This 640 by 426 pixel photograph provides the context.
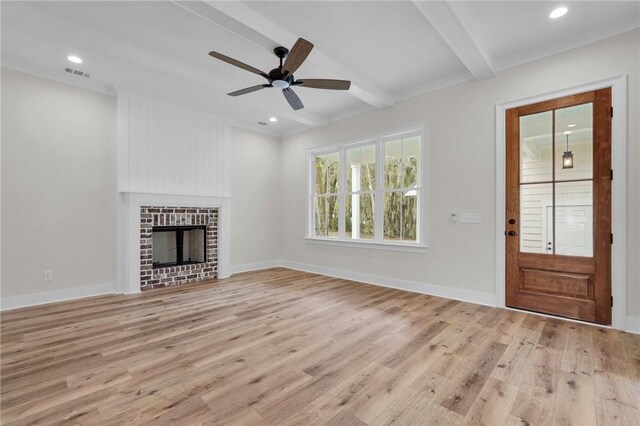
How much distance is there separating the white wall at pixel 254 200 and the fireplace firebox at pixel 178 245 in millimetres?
627

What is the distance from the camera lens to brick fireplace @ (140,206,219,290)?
470 centimetres

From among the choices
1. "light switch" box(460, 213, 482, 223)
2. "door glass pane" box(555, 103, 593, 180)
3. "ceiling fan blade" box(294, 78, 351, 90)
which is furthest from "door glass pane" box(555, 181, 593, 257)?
"ceiling fan blade" box(294, 78, 351, 90)

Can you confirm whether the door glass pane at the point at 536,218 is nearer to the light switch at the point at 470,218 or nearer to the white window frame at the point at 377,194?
the light switch at the point at 470,218

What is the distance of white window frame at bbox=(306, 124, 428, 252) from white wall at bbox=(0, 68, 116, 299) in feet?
11.4

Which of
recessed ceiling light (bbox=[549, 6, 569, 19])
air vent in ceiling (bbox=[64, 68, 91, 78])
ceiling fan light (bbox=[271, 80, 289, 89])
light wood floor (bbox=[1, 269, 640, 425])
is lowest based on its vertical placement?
light wood floor (bbox=[1, 269, 640, 425])

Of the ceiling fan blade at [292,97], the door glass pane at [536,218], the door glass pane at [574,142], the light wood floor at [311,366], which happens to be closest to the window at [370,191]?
the door glass pane at [536,218]

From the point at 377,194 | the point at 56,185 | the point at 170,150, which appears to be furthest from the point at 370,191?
the point at 56,185

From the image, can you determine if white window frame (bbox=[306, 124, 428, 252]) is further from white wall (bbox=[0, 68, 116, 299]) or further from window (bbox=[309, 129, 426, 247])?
white wall (bbox=[0, 68, 116, 299])

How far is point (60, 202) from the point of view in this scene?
13.4 feet

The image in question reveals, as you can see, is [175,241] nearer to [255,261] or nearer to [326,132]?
[255,261]

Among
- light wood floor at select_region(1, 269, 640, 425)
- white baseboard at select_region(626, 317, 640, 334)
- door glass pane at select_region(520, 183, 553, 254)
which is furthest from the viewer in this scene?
door glass pane at select_region(520, 183, 553, 254)

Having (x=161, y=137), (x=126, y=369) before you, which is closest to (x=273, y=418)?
(x=126, y=369)

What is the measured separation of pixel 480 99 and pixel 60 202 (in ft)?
19.3

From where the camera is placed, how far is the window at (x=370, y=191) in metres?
4.77
